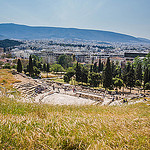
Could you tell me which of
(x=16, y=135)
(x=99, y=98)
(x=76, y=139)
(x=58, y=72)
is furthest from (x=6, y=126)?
(x=58, y=72)

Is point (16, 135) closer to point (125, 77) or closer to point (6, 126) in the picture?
point (6, 126)

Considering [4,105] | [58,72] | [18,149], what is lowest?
[58,72]

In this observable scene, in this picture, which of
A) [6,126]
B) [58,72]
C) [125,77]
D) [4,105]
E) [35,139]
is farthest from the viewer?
[58,72]

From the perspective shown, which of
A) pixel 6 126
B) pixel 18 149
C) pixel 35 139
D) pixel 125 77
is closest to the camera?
pixel 18 149

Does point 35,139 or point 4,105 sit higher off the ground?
point 35,139

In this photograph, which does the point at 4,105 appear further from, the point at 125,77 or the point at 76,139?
the point at 125,77

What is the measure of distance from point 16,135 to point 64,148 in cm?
91

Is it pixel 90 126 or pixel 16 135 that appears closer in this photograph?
pixel 16 135

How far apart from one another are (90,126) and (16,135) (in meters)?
1.55

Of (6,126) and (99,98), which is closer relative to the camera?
(6,126)

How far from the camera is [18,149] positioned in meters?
2.23

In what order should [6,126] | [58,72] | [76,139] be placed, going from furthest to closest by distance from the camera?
[58,72] < [6,126] < [76,139]

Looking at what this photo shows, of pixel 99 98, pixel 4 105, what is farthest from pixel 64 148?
pixel 99 98

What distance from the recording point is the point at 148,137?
8.94 ft
